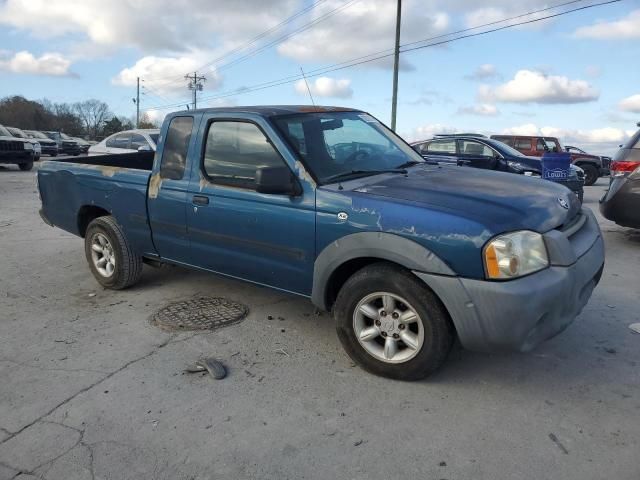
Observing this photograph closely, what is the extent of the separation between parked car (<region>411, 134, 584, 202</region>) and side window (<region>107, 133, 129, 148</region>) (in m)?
7.03

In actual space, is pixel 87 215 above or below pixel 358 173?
below

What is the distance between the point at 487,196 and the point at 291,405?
1750 mm

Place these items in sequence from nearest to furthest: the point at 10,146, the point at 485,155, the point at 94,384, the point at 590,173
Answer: the point at 94,384 → the point at 485,155 → the point at 10,146 → the point at 590,173

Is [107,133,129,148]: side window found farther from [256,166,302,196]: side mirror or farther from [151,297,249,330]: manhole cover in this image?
[256,166,302,196]: side mirror

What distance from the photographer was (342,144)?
13.6 ft

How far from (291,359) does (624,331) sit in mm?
2603

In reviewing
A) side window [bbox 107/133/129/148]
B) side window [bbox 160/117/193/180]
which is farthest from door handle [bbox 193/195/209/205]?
side window [bbox 107/133/129/148]

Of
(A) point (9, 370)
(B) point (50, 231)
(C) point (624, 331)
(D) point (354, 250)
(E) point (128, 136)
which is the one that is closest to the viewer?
(D) point (354, 250)

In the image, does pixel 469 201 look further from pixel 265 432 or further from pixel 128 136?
pixel 128 136

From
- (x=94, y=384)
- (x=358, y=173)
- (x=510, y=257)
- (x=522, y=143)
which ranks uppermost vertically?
(x=522, y=143)

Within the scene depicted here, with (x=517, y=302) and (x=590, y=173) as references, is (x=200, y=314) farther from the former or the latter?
(x=590, y=173)

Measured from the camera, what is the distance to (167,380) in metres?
3.43

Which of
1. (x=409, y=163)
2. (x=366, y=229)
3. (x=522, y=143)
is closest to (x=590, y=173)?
(x=522, y=143)

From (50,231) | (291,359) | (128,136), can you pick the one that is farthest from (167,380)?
(128,136)
